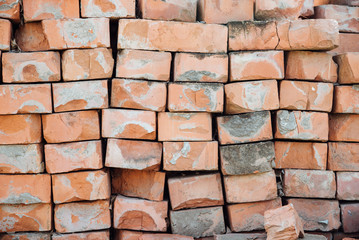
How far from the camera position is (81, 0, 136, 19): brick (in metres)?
3.06

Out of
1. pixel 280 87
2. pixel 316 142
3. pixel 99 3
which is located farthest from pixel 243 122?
pixel 99 3

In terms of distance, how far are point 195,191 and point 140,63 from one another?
4.12ft

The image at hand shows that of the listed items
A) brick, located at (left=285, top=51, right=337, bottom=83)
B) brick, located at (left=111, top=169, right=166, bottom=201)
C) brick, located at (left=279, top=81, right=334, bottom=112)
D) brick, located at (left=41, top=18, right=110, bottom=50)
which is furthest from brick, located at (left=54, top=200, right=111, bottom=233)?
brick, located at (left=285, top=51, right=337, bottom=83)

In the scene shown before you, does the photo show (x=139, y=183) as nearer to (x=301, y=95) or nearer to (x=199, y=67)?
(x=199, y=67)

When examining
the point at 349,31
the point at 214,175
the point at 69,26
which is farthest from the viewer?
the point at 349,31

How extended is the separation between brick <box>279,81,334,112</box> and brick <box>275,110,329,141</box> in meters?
0.06

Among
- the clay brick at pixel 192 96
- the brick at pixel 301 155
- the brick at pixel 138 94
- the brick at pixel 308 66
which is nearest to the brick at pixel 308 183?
the brick at pixel 301 155

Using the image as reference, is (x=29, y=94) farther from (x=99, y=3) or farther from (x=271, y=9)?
(x=271, y=9)

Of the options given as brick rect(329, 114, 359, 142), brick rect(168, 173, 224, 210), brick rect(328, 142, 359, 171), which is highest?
brick rect(329, 114, 359, 142)

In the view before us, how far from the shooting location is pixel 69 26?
301 centimetres

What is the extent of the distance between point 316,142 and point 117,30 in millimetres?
2158

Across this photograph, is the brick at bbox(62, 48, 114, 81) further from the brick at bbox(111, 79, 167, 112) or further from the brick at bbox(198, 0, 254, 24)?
the brick at bbox(198, 0, 254, 24)

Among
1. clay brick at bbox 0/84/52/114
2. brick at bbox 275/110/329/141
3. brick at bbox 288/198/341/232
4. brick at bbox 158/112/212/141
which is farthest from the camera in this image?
brick at bbox 288/198/341/232

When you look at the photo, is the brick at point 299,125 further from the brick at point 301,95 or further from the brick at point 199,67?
the brick at point 199,67
